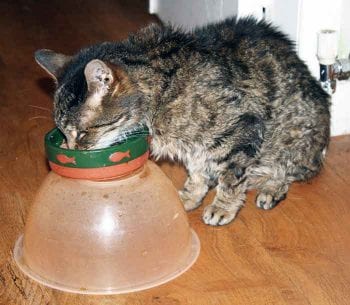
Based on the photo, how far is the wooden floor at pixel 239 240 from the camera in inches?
82.0

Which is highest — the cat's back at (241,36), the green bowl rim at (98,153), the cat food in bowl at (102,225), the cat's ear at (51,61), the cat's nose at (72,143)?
the cat's back at (241,36)

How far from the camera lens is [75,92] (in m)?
2.16

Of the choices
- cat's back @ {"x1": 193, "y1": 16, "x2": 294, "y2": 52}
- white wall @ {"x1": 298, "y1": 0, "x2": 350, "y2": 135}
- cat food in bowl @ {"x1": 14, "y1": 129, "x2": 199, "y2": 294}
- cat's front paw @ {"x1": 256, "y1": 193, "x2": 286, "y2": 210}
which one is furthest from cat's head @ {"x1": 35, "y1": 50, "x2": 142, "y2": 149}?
white wall @ {"x1": 298, "y1": 0, "x2": 350, "y2": 135}

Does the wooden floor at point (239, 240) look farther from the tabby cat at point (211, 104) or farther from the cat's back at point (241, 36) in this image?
the cat's back at point (241, 36)

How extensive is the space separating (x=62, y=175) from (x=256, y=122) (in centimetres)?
72

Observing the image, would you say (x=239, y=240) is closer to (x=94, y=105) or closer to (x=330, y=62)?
(x=94, y=105)

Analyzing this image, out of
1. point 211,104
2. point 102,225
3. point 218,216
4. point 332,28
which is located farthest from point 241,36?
point 102,225

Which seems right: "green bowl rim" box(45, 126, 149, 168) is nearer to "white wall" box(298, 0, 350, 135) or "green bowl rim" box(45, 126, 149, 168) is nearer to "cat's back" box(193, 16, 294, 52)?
"cat's back" box(193, 16, 294, 52)

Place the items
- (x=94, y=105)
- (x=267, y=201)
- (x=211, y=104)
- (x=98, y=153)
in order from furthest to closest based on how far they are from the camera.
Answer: (x=267, y=201) < (x=211, y=104) < (x=94, y=105) < (x=98, y=153)

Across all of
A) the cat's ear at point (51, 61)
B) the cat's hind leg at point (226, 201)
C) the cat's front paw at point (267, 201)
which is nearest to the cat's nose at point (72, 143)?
the cat's ear at point (51, 61)

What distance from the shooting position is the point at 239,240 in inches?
94.1

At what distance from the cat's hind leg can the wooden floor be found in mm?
33

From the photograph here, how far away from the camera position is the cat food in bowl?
2.07 metres

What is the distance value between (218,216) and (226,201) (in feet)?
0.20
